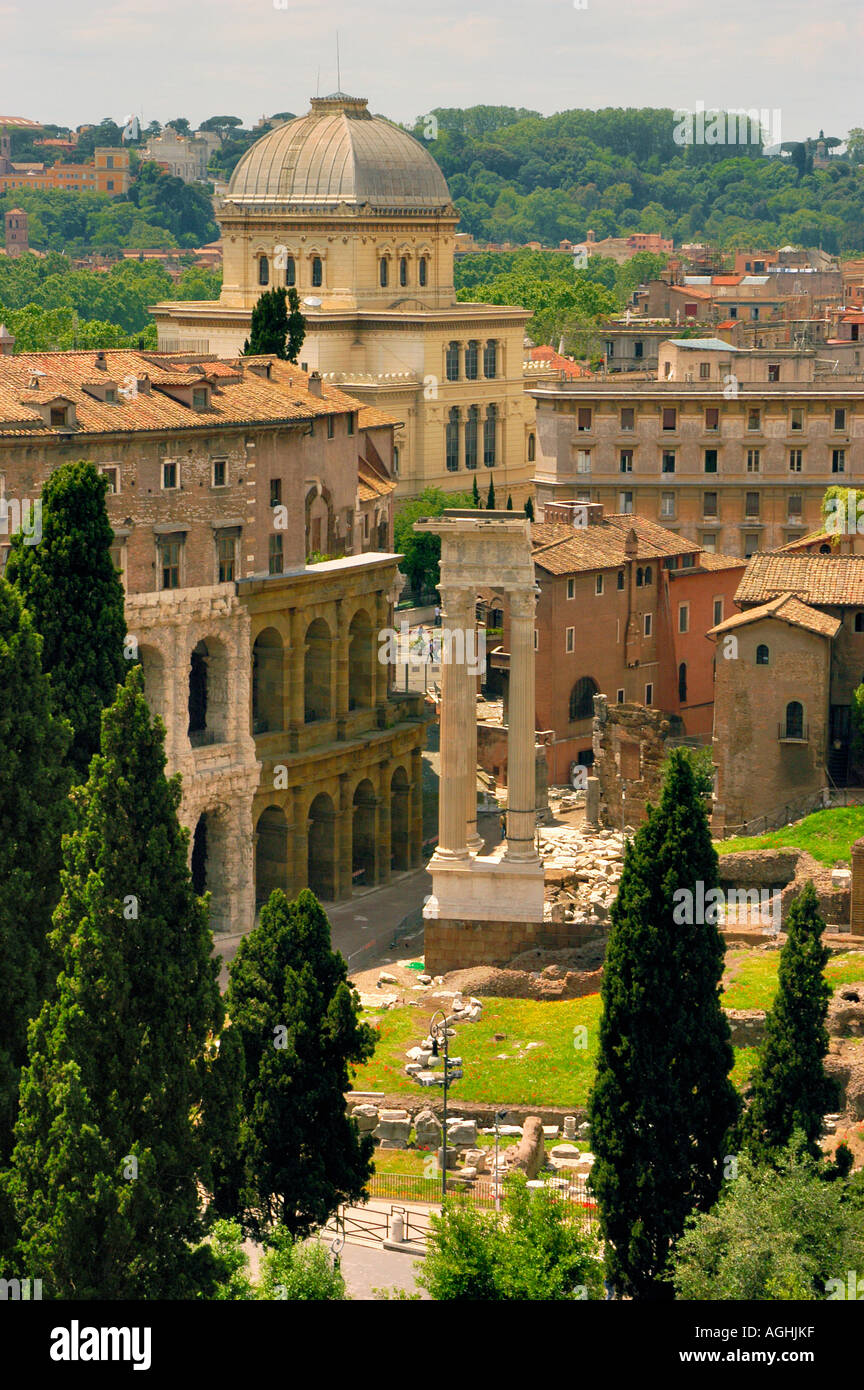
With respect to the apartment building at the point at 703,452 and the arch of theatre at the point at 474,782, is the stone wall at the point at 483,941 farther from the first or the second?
the apartment building at the point at 703,452

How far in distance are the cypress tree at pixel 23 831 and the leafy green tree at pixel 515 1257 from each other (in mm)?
6328

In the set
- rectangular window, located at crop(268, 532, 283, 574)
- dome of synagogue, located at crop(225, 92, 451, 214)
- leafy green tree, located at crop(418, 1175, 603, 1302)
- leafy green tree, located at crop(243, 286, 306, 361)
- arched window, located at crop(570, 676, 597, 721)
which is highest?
dome of synagogue, located at crop(225, 92, 451, 214)

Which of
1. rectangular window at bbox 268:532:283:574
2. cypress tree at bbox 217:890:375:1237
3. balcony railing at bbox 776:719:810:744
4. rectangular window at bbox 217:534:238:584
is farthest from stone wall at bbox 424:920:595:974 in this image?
cypress tree at bbox 217:890:375:1237

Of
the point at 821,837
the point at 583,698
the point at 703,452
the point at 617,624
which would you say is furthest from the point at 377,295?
the point at 821,837

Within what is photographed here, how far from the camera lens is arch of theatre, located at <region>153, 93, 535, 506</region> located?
128 m

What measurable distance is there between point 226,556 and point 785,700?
14.7 m

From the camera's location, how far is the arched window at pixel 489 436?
134 meters

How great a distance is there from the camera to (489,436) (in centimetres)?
13488

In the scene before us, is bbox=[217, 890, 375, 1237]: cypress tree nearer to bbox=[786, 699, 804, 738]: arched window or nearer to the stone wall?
the stone wall

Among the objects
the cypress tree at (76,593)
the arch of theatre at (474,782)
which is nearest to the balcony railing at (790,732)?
the arch of theatre at (474,782)

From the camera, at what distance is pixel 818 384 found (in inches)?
4141

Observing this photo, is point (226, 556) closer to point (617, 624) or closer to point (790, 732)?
point (790, 732)

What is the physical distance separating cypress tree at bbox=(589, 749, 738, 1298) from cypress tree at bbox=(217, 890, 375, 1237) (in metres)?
4.68
